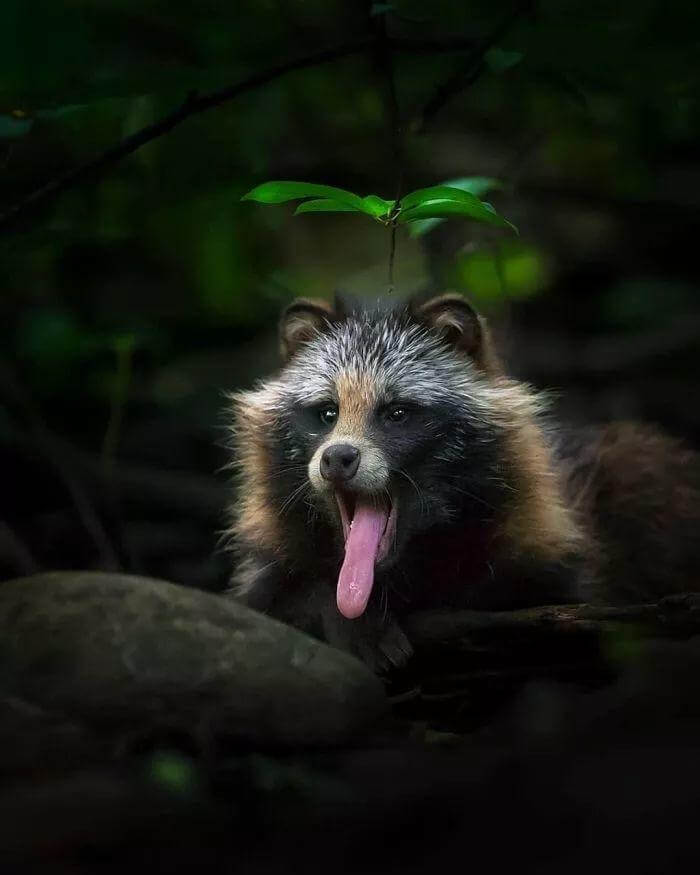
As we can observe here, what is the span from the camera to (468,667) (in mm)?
2602

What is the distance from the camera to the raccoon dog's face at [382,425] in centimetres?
263

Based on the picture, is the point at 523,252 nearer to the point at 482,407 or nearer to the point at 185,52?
the point at 482,407

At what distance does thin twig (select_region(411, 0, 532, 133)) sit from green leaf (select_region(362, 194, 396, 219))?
50 centimetres

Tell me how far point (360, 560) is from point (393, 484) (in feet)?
0.70

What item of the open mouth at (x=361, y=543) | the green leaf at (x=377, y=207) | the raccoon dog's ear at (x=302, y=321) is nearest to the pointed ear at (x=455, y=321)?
the raccoon dog's ear at (x=302, y=321)

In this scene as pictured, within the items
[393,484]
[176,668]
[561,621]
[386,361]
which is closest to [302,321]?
[386,361]

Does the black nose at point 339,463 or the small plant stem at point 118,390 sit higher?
the small plant stem at point 118,390

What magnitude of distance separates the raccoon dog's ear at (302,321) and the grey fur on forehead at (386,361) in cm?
3

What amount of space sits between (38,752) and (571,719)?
87 centimetres

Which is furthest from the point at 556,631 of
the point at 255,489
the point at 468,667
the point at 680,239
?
the point at 680,239

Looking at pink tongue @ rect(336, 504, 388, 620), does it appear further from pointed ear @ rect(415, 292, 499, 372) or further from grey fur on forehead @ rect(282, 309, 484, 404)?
pointed ear @ rect(415, 292, 499, 372)

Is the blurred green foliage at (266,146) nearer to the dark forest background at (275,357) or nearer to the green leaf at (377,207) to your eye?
the dark forest background at (275,357)

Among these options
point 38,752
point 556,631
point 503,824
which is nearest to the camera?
point 503,824

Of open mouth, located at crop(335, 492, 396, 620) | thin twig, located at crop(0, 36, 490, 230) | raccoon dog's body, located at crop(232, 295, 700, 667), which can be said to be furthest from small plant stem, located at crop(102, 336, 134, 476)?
open mouth, located at crop(335, 492, 396, 620)
